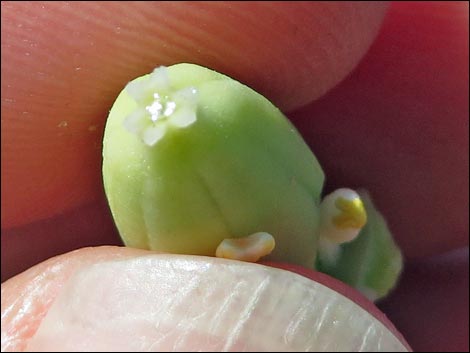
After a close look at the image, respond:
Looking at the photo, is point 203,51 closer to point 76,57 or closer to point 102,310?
point 76,57

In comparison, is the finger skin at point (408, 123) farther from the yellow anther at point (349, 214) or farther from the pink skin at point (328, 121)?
the yellow anther at point (349, 214)

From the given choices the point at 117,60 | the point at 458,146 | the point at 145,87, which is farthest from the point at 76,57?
the point at 458,146

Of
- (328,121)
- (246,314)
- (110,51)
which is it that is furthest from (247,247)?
(328,121)

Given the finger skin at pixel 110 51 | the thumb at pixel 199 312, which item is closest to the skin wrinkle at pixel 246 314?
the thumb at pixel 199 312

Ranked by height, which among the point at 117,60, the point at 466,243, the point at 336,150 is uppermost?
the point at 117,60

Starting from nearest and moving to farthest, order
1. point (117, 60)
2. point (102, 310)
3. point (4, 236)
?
point (102, 310), point (117, 60), point (4, 236)

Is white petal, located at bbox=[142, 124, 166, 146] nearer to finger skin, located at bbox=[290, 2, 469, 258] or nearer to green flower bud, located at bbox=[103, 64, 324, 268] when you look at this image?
green flower bud, located at bbox=[103, 64, 324, 268]

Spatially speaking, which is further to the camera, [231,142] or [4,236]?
[4,236]

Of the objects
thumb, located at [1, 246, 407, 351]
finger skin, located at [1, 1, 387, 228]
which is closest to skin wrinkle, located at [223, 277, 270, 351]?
thumb, located at [1, 246, 407, 351]
